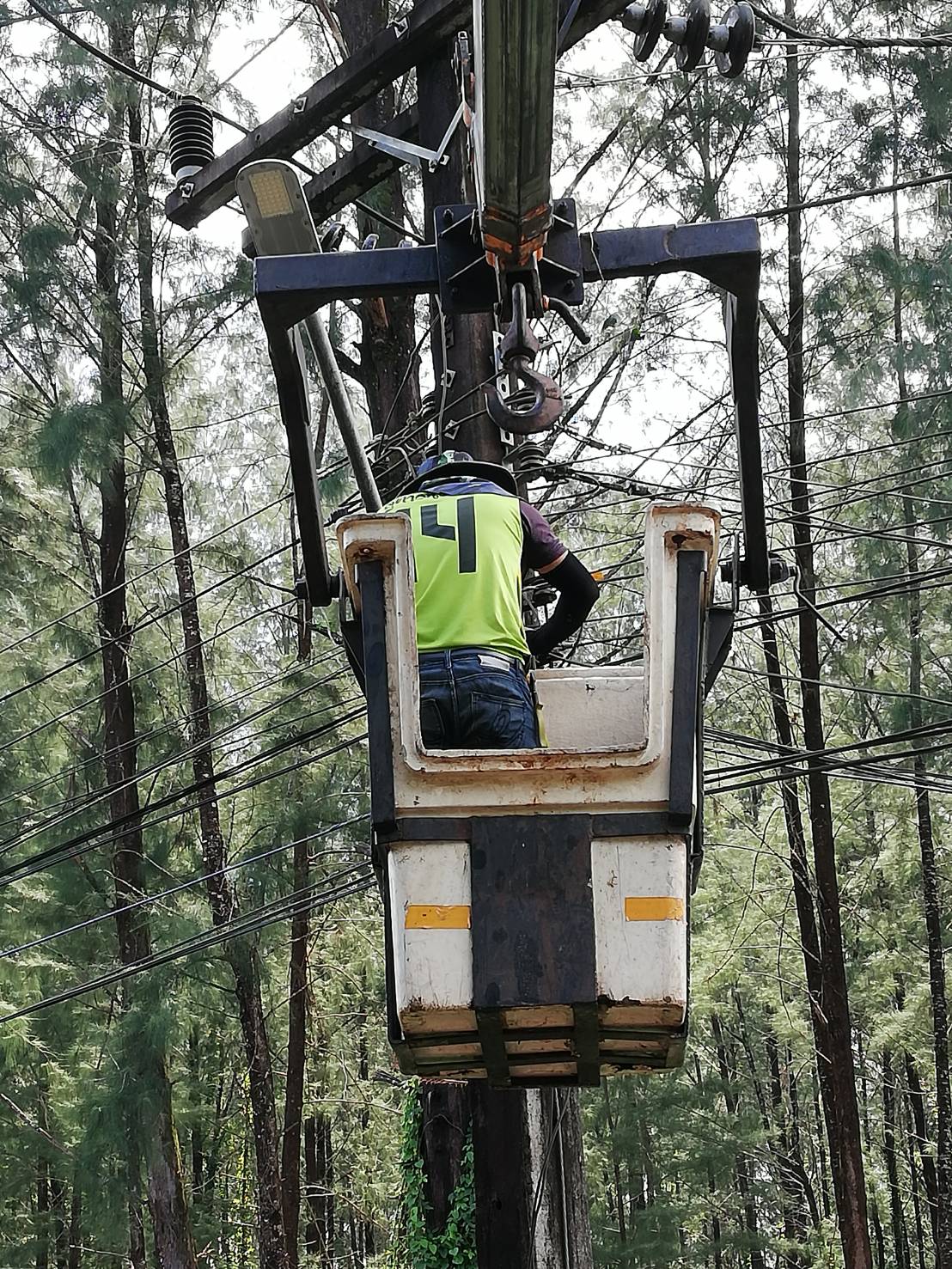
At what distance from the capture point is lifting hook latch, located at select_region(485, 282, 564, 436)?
13.2 feet

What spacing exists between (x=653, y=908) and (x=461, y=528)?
1.16 meters

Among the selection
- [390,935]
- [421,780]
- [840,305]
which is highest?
[840,305]

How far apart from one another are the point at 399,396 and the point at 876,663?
11.0m

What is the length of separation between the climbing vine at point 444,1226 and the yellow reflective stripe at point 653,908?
375 cm

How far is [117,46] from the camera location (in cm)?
1491

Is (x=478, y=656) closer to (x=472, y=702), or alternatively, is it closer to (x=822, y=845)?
(x=472, y=702)

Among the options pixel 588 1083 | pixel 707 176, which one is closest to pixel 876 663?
pixel 707 176

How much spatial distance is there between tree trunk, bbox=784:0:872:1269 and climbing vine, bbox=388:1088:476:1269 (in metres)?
7.36

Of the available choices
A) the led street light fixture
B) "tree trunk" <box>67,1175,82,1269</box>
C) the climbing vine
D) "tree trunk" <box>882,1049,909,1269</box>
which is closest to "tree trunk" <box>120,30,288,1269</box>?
the climbing vine

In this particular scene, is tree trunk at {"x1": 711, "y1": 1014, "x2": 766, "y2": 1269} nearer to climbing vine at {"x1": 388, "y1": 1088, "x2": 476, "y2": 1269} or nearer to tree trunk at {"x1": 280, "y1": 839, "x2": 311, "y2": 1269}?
tree trunk at {"x1": 280, "y1": 839, "x2": 311, "y2": 1269}

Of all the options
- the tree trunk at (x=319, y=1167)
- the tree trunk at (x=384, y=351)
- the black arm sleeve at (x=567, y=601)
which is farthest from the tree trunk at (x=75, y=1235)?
the black arm sleeve at (x=567, y=601)

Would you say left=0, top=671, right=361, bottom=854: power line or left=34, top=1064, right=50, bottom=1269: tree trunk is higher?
left=0, top=671, right=361, bottom=854: power line

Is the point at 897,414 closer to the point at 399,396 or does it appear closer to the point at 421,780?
the point at 399,396

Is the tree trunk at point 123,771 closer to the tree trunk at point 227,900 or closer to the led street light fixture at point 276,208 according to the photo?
the tree trunk at point 227,900
